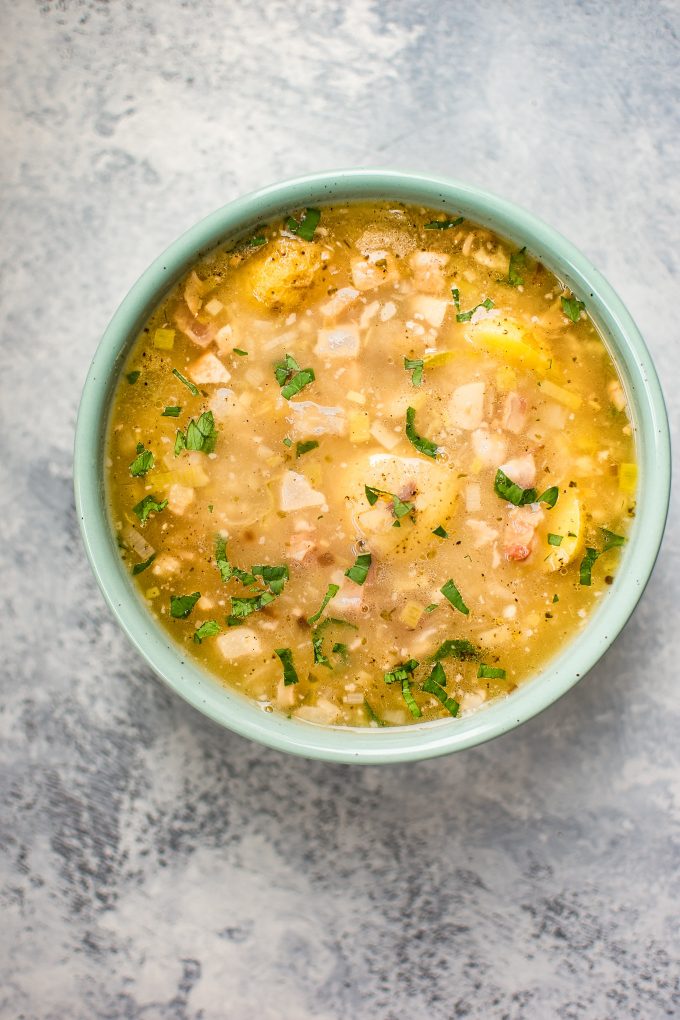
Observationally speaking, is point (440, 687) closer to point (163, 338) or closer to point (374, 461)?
point (374, 461)

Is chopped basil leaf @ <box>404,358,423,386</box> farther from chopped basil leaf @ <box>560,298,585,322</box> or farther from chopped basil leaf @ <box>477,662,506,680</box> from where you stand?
chopped basil leaf @ <box>477,662,506,680</box>

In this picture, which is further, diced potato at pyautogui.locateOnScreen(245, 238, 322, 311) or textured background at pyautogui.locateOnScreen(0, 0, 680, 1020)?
textured background at pyautogui.locateOnScreen(0, 0, 680, 1020)

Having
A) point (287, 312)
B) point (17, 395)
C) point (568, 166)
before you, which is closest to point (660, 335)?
point (568, 166)

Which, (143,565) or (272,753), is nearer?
(143,565)

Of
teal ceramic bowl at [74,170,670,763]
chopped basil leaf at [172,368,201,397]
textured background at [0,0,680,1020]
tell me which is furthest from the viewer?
textured background at [0,0,680,1020]

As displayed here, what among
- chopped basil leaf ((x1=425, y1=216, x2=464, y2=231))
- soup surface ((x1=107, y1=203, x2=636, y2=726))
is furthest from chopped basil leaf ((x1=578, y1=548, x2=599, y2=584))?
chopped basil leaf ((x1=425, y1=216, x2=464, y2=231))

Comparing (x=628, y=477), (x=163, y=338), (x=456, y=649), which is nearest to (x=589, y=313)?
(x=628, y=477)
